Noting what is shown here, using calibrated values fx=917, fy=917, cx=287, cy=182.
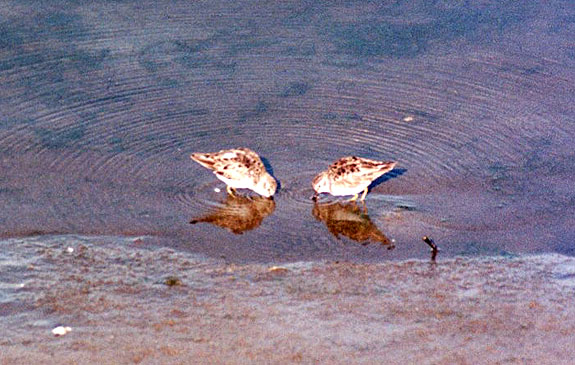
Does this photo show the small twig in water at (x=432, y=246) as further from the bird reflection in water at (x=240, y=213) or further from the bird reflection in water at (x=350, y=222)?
the bird reflection in water at (x=240, y=213)

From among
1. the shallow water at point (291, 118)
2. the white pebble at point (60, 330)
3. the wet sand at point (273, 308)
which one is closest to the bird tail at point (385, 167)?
the shallow water at point (291, 118)

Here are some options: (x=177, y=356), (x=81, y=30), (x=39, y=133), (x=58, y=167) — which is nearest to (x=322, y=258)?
(x=177, y=356)

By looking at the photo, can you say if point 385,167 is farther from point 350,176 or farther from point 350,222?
point 350,222

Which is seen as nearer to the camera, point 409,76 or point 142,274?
point 142,274

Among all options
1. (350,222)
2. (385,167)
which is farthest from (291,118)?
(350,222)

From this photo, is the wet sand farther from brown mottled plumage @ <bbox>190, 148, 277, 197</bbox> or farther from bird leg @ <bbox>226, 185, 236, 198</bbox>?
bird leg @ <bbox>226, 185, 236, 198</bbox>

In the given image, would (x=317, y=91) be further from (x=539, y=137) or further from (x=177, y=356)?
(x=177, y=356)
